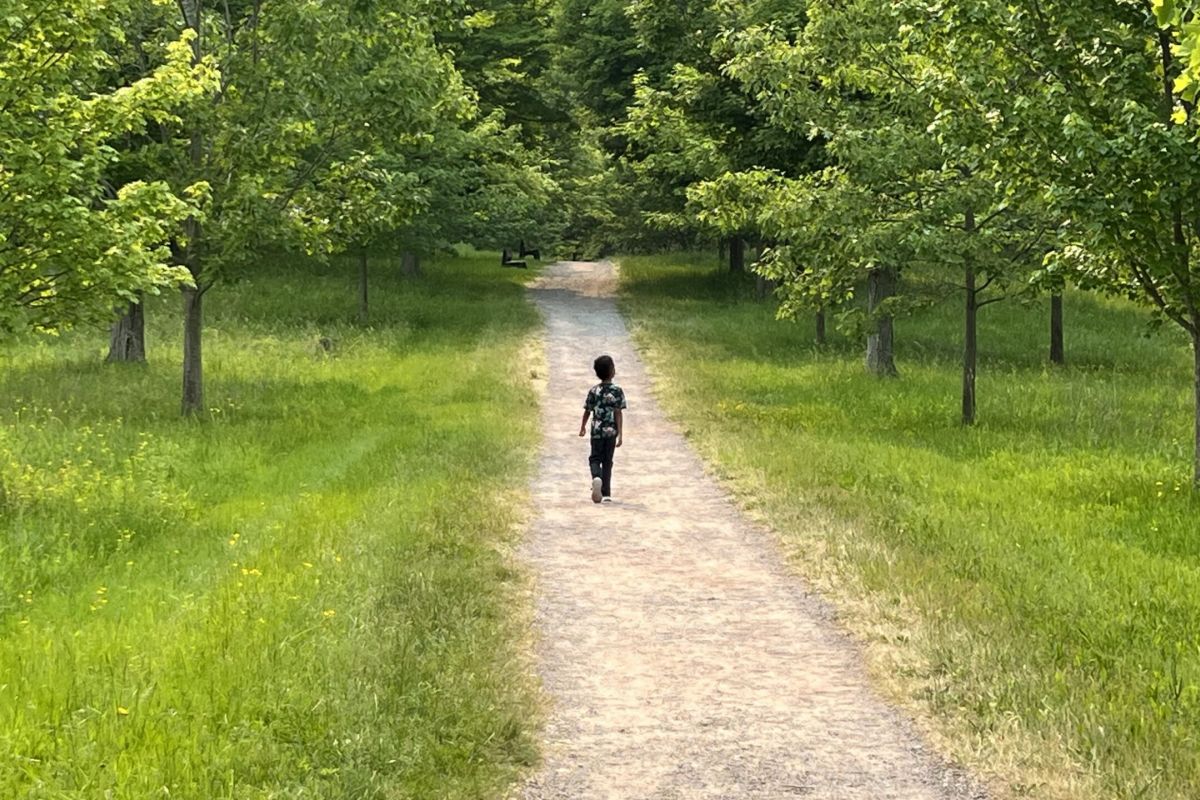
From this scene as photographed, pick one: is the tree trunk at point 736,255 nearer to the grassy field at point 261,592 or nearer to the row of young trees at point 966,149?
the row of young trees at point 966,149

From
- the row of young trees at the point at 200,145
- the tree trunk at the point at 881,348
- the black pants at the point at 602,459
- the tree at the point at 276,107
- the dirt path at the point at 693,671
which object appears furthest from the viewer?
the tree trunk at the point at 881,348

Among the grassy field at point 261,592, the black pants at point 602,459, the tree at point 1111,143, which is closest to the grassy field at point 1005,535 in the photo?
the black pants at point 602,459

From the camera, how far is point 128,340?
22156 millimetres

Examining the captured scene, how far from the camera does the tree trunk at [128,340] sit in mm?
21969

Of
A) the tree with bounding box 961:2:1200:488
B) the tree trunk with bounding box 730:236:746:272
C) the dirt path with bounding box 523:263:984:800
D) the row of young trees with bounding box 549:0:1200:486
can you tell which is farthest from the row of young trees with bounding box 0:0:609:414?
the tree trunk with bounding box 730:236:746:272

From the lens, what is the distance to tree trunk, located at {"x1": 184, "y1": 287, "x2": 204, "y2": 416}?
55.2 feet

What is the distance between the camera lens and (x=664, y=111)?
1105 inches

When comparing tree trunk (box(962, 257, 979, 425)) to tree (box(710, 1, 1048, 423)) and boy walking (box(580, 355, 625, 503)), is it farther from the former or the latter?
boy walking (box(580, 355, 625, 503))

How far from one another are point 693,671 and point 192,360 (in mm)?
12342

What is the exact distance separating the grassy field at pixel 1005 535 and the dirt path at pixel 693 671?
34cm

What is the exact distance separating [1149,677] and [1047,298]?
28581mm

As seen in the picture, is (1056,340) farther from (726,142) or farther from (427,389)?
(427,389)

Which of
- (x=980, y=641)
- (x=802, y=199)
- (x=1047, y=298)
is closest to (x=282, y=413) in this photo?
(x=802, y=199)

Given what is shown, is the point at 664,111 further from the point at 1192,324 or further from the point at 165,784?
the point at 165,784
